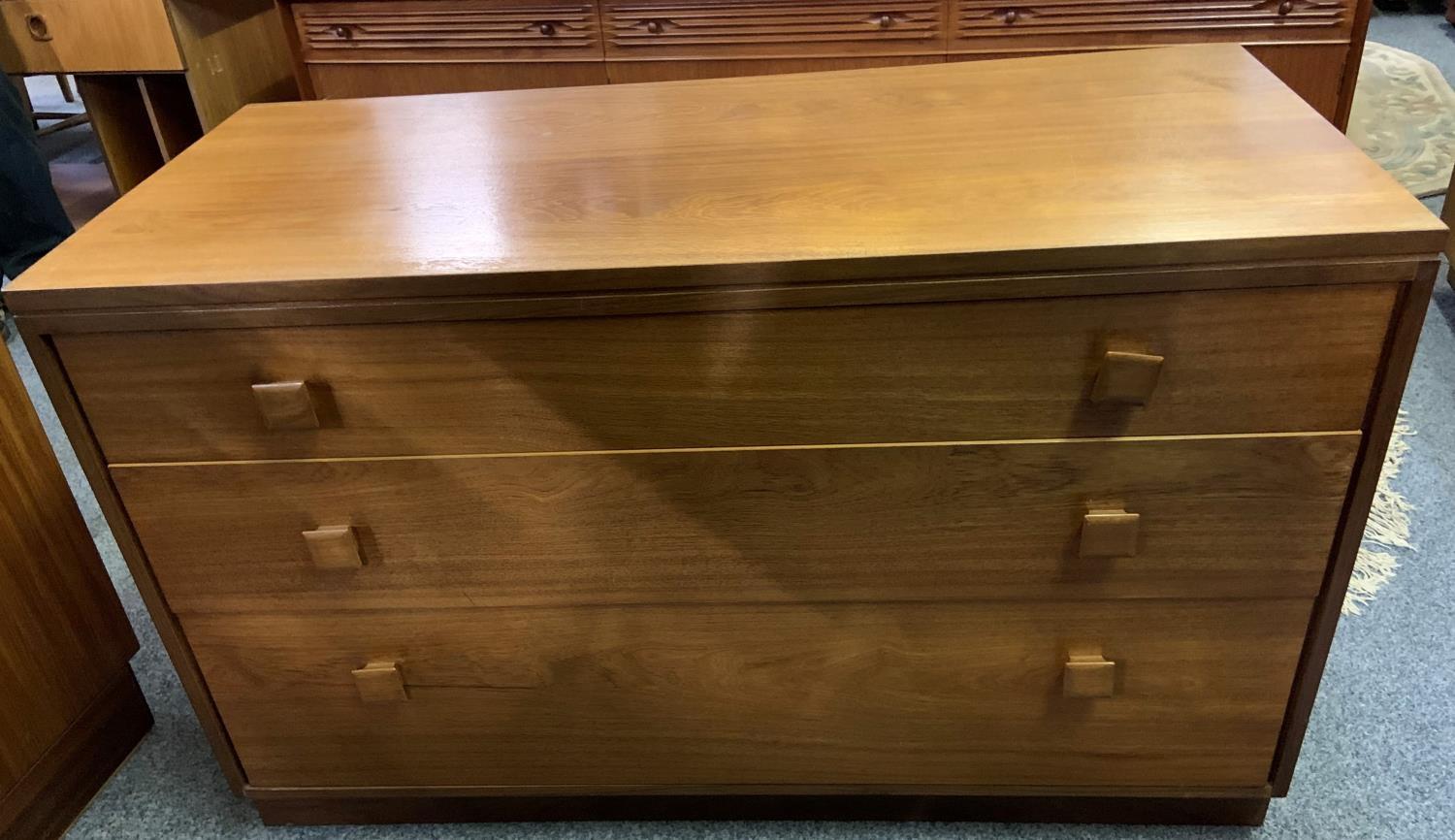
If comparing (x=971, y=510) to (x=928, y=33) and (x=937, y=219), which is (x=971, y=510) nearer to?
(x=937, y=219)

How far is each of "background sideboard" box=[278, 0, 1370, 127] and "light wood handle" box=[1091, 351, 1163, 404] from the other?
1428 millimetres

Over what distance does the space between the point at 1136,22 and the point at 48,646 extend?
200cm

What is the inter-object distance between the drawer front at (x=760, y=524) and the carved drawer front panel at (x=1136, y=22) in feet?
4.64

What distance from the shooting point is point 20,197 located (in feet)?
7.04

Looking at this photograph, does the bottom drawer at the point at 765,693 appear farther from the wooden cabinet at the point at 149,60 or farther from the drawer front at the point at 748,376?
the wooden cabinet at the point at 149,60

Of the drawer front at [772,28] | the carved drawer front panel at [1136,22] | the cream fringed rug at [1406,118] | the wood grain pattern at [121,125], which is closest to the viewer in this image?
the carved drawer front panel at [1136,22]

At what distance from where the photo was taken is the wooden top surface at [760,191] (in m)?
0.76

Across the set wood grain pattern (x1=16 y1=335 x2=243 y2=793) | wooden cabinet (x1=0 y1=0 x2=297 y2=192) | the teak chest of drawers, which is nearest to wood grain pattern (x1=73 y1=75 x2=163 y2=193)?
wooden cabinet (x1=0 y1=0 x2=297 y2=192)

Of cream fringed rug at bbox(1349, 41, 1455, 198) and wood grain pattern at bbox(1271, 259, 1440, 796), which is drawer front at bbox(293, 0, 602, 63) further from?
cream fringed rug at bbox(1349, 41, 1455, 198)

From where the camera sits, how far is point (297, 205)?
91cm

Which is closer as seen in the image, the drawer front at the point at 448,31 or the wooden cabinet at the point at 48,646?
the wooden cabinet at the point at 48,646

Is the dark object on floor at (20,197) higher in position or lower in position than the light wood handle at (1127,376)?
lower

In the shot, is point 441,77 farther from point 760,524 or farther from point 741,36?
point 760,524

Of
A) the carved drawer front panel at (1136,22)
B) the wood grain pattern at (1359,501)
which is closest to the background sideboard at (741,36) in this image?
the carved drawer front panel at (1136,22)
